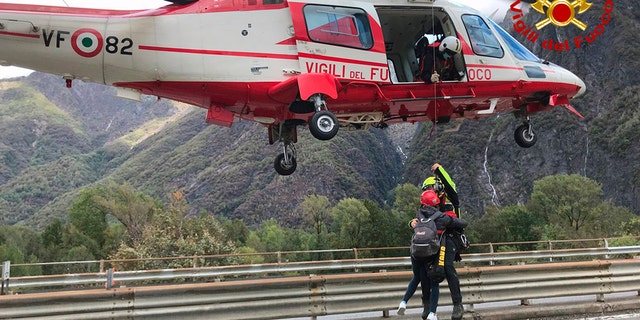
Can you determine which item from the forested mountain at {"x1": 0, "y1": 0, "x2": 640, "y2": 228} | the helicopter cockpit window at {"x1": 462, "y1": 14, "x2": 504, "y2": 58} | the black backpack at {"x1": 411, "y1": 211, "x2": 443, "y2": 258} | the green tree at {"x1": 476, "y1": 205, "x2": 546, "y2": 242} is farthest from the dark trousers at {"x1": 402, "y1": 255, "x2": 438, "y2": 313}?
the forested mountain at {"x1": 0, "y1": 0, "x2": 640, "y2": 228}

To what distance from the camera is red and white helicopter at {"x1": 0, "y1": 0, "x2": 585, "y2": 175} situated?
909 cm

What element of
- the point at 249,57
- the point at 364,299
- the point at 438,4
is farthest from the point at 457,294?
the point at 438,4

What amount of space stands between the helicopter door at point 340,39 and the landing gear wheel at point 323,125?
79cm

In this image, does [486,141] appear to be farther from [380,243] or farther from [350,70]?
[350,70]

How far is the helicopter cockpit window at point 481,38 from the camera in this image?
11.5 metres

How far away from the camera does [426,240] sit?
7.40 meters

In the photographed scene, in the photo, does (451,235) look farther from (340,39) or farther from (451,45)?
(451,45)

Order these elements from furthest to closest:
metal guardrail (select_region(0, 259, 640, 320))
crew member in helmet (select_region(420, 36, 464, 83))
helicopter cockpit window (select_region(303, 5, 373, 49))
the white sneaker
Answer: crew member in helmet (select_region(420, 36, 464, 83)), helicopter cockpit window (select_region(303, 5, 373, 49)), the white sneaker, metal guardrail (select_region(0, 259, 640, 320))

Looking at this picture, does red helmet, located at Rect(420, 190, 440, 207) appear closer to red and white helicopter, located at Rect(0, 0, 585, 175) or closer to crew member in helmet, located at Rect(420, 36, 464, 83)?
red and white helicopter, located at Rect(0, 0, 585, 175)

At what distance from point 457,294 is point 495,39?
20.8 ft

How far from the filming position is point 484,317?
7.77 metres

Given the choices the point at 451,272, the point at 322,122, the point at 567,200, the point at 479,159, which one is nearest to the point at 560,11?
the point at 322,122

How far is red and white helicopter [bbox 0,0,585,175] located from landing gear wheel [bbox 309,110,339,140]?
18mm

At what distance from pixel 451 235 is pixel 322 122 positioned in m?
3.18
